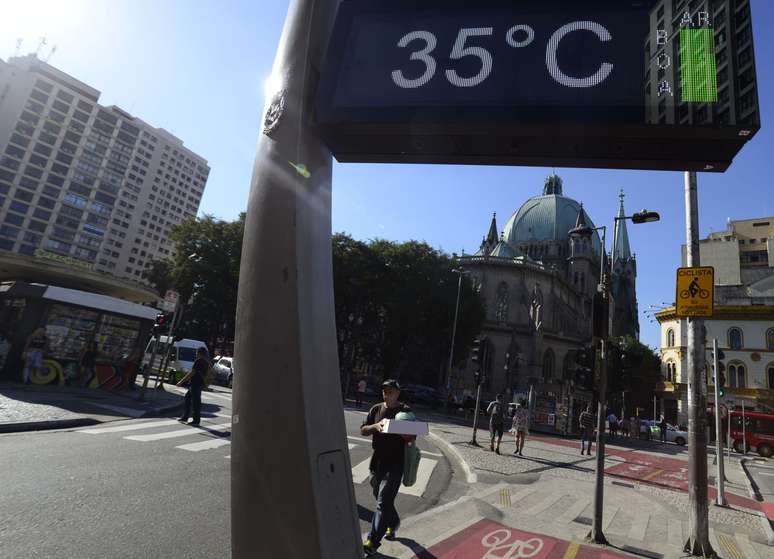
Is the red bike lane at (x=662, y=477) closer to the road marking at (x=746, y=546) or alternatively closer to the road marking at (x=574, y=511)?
the road marking at (x=746, y=546)

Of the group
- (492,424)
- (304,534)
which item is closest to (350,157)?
(304,534)

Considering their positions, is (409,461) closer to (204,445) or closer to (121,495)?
(121,495)

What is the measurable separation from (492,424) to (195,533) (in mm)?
11554

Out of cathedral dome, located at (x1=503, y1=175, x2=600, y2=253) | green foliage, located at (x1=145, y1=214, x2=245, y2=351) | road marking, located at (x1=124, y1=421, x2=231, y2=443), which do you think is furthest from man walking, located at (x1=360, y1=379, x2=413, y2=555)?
cathedral dome, located at (x1=503, y1=175, x2=600, y2=253)

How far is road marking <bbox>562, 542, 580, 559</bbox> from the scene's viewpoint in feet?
16.7

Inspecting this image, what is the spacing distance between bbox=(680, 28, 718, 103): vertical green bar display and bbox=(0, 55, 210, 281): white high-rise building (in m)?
94.2

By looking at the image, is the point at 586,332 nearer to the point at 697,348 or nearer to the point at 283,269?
the point at 697,348

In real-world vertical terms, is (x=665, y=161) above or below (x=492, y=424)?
above

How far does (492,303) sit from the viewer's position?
57656 mm

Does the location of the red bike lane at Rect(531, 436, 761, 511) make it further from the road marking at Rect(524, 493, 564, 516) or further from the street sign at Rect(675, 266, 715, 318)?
the street sign at Rect(675, 266, 715, 318)

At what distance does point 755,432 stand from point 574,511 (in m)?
34.5

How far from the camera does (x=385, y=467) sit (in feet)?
15.3

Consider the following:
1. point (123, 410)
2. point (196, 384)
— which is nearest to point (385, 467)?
point (196, 384)

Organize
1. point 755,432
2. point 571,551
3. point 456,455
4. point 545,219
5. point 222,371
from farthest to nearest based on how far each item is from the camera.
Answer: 1. point 545,219
2. point 755,432
3. point 222,371
4. point 456,455
5. point 571,551
